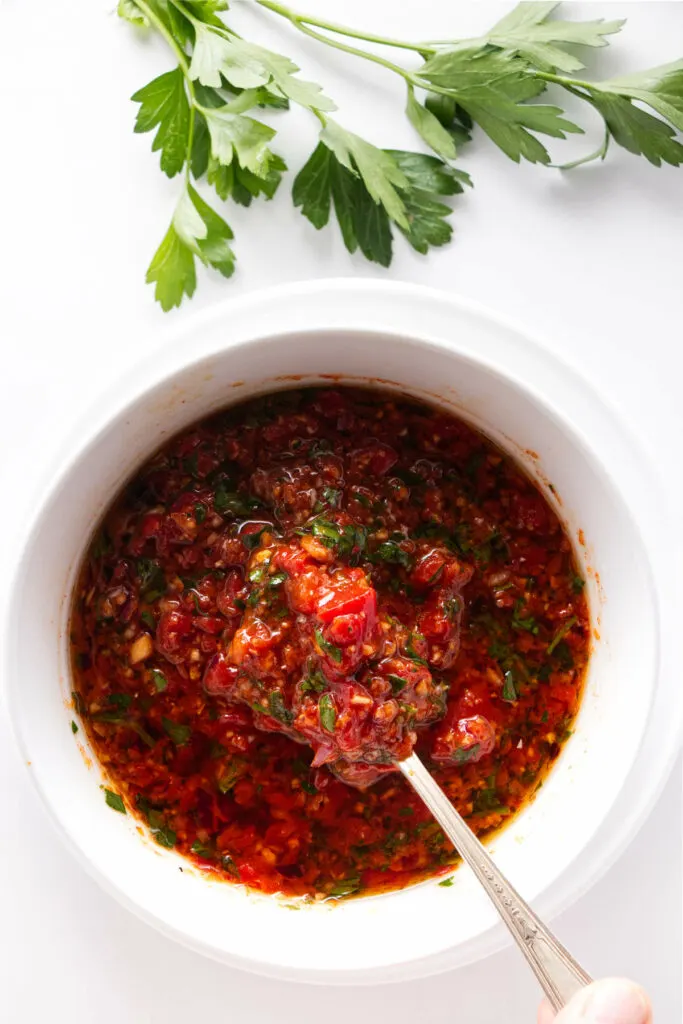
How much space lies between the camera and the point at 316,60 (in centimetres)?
253

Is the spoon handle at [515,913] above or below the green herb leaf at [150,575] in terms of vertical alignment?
above

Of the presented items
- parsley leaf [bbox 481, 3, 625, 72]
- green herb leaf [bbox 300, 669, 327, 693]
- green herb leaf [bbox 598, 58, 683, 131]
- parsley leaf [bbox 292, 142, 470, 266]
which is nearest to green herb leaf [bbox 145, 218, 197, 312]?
parsley leaf [bbox 292, 142, 470, 266]

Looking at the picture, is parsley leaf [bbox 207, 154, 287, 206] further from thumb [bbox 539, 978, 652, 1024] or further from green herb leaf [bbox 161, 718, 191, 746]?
thumb [bbox 539, 978, 652, 1024]

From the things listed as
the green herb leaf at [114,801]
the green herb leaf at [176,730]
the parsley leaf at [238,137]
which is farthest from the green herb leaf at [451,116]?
the green herb leaf at [114,801]

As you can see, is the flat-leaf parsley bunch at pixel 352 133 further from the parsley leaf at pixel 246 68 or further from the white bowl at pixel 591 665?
the white bowl at pixel 591 665

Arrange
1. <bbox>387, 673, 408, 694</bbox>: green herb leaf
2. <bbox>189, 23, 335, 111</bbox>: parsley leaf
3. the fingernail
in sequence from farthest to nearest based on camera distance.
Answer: <bbox>189, 23, 335, 111</bbox>: parsley leaf
<bbox>387, 673, 408, 694</bbox>: green herb leaf
the fingernail

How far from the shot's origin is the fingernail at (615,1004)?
174 cm

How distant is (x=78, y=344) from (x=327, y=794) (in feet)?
4.56

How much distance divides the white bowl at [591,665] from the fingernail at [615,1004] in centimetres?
45

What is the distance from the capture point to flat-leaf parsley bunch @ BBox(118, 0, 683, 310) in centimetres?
234

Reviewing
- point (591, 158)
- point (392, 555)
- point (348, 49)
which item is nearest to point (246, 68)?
point (348, 49)

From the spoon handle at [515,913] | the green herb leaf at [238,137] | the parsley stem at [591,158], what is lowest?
the spoon handle at [515,913]

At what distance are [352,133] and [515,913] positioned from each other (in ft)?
6.39

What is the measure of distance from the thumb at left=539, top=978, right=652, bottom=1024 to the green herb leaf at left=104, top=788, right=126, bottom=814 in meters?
1.17
